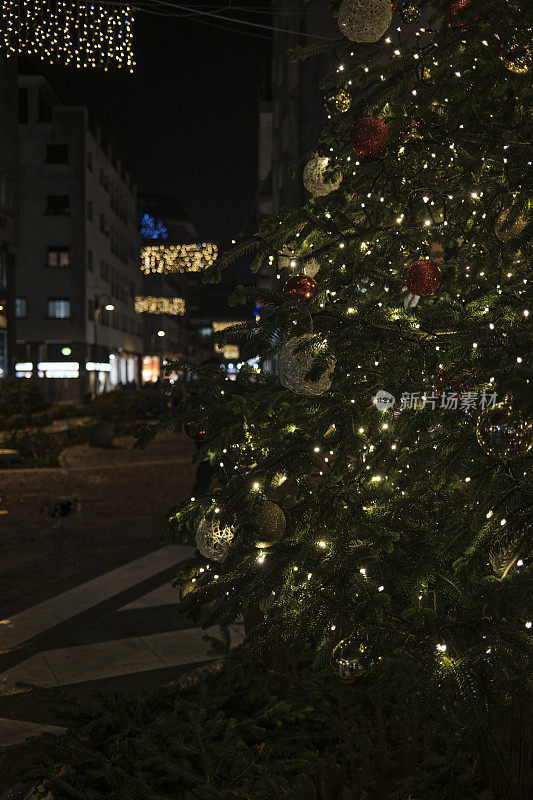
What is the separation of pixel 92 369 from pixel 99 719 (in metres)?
58.2

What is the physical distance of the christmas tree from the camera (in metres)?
3.08

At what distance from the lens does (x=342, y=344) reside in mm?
3414

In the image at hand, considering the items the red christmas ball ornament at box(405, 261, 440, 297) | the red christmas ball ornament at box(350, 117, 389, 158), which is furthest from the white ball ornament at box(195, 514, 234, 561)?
the red christmas ball ornament at box(350, 117, 389, 158)

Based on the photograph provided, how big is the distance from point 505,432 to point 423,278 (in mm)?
888

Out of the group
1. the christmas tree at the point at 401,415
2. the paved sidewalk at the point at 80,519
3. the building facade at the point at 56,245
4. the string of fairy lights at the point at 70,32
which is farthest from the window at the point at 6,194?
the christmas tree at the point at 401,415

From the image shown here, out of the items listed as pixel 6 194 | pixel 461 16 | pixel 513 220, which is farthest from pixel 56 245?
pixel 513 220

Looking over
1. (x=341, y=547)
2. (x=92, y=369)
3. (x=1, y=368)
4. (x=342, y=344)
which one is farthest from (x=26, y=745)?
(x=92, y=369)

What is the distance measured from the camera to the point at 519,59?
3.36m

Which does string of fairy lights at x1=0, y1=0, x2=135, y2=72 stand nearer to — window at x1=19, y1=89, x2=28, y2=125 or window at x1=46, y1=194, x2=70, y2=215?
window at x1=46, y1=194, x2=70, y2=215

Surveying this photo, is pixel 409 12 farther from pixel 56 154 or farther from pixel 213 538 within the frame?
pixel 56 154

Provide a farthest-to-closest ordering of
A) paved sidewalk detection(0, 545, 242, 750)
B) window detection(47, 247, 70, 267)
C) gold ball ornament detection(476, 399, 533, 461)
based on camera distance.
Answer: window detection(47, 247, 70, 267) → paved sidewalk detection(0, 545, 242, 750) → gold ball ornament detection(476, 399, 533, 461)

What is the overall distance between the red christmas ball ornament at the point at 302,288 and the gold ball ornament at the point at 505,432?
883 millimetres

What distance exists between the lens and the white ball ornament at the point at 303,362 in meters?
3.24

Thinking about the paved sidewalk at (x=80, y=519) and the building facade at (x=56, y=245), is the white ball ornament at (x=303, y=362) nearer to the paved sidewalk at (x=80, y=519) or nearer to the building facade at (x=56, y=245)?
the paved sidewalk at (x=80, y=519)
